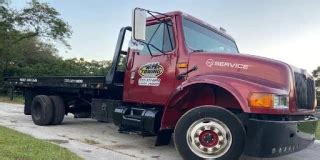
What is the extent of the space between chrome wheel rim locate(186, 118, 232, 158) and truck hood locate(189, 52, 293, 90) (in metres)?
0.75

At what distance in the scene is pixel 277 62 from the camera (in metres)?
5.57

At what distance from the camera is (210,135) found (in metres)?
5.33

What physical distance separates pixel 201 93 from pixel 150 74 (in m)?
1.05

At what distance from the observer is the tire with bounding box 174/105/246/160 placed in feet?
16.9

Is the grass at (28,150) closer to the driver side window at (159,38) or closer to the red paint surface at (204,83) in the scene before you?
the red paint surface at (204,83)

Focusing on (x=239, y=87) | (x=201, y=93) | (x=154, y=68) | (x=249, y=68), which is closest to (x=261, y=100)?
(x=239, y=87)

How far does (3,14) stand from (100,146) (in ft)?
89.0

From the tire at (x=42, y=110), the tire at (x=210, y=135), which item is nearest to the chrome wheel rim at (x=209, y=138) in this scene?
the tire at (x=210, y=135)

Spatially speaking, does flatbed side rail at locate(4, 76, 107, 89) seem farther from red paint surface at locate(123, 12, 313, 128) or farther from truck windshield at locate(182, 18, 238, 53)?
truck windshield at locate(182, 18, 238, 53)

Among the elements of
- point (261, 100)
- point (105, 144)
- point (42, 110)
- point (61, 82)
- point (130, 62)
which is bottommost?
point (105, 144)

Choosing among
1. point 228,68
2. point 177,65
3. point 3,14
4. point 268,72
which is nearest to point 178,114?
point 177,65

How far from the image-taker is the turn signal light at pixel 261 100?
5129 millimetres

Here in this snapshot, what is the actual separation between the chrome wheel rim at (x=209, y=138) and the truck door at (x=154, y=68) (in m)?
1.13

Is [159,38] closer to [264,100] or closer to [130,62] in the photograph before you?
[130,62]
